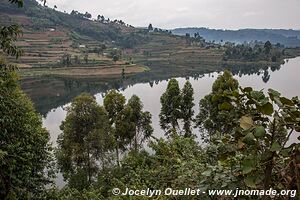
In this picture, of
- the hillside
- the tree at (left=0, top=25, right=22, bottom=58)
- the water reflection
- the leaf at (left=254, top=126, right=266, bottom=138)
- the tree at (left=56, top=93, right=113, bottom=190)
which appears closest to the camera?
the leaf at (left=254, top=126, right=266, bottom=138)

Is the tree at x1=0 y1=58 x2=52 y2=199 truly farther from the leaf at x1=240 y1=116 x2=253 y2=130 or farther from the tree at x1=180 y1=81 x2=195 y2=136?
the tree at x1=180 y1=81 x2=195 y2=136

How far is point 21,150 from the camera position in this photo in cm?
1284

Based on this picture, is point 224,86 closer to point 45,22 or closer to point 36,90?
point 36,90

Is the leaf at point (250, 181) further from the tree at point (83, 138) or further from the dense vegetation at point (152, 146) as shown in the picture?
the tree at point (83, 138)

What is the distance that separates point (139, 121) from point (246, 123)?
1062 inches

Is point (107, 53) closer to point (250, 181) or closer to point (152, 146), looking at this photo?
point (152, 146)

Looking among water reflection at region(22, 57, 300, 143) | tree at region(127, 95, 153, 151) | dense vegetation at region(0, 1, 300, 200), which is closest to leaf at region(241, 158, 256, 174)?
dense vegetation at region(0, 1, 300, 200)

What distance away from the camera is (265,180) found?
2.76 metres

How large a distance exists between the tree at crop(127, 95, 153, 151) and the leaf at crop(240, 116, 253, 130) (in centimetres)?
2576

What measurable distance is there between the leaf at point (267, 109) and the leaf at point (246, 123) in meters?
0.11

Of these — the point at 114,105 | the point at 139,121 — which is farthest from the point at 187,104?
the point at 114,105

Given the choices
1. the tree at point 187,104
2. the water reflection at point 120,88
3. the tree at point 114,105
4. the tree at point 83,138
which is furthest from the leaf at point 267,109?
the water reflection at point 120,88

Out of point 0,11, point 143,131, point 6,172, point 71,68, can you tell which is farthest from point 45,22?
point 6,172

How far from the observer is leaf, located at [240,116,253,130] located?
264 cm
